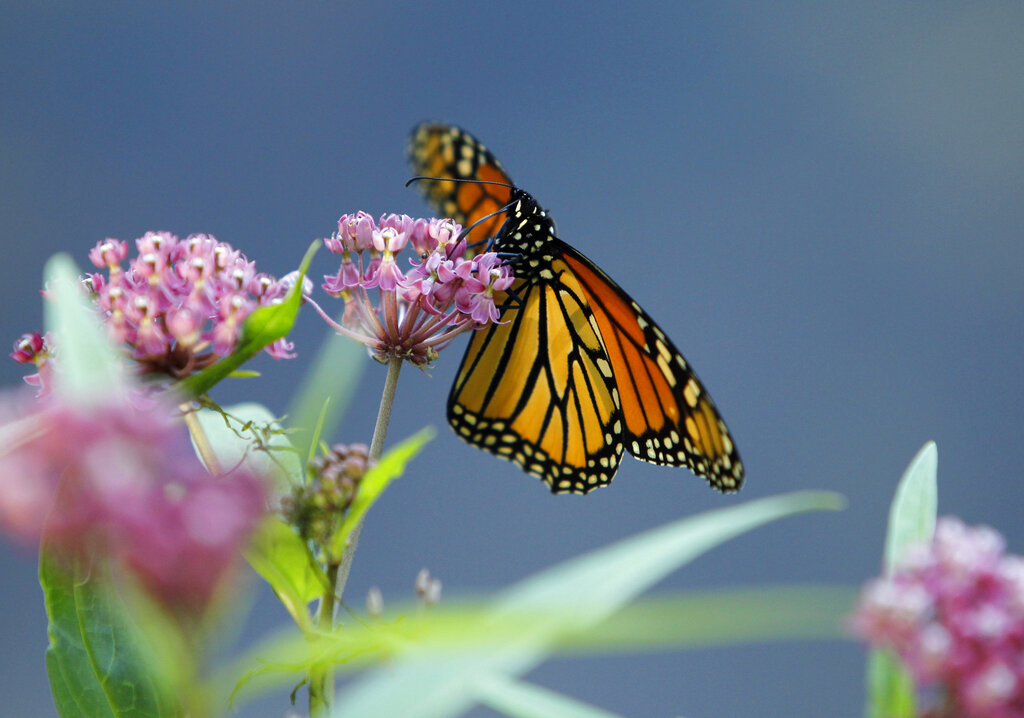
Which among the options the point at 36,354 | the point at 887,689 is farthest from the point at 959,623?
the point at 36,354

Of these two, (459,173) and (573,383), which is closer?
(573,383)

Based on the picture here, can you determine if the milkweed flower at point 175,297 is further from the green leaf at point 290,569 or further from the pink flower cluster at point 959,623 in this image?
the pink flower cluster at point 959,623

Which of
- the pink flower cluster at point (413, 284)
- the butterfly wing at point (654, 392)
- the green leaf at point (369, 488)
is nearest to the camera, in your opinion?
the green leaf at point (369, 488)

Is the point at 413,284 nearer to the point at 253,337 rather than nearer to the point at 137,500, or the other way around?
the point at 253,337

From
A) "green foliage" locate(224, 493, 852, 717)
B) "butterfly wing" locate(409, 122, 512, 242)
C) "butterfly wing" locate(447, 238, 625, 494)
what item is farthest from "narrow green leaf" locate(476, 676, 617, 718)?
"butterfly wing" locate(409, 122, 512, 242)

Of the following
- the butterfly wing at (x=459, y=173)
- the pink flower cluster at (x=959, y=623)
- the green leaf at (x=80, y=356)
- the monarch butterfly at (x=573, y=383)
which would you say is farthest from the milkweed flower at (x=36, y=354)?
the butterfly wing at (x=459, y=173)
